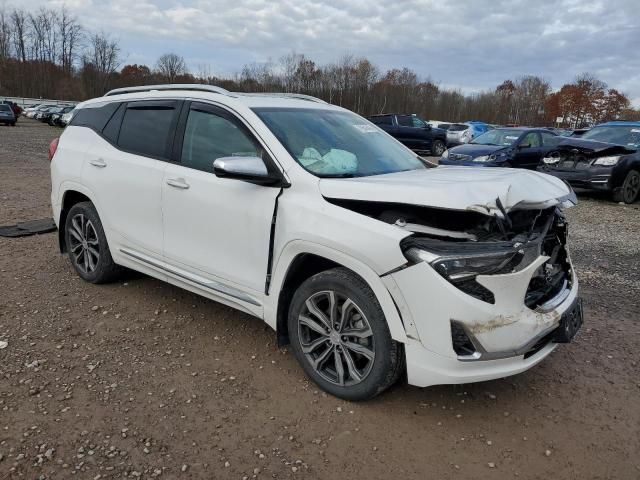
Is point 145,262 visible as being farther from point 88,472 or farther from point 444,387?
point 444,387

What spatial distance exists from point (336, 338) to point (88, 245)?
291 centimetres

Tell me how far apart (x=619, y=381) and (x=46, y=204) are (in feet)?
27.7

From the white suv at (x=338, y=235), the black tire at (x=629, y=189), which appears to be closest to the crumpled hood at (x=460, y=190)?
the white suv at (x=338, y=235)

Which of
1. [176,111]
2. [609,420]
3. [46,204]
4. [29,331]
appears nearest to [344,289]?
[609,420]

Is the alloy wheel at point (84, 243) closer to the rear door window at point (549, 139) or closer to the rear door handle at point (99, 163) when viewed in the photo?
the rear door handle at point (99, 163)

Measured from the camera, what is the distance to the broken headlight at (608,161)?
10.6 m

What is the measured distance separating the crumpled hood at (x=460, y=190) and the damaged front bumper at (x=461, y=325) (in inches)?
14.0

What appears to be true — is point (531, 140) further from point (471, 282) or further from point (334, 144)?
point (471, 282)

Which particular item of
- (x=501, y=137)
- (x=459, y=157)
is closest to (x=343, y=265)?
(x=459, y=157)

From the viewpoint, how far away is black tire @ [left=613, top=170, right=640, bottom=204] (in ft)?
35.3

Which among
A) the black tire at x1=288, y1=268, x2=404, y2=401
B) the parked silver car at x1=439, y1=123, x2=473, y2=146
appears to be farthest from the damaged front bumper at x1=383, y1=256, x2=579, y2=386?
the parked silver car at x1=439, y1=123, x2=473, y2=146

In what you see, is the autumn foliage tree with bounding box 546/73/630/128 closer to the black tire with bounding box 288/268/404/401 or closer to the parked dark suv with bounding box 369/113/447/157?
the parked dark suv with bounding box 369/113/447/157

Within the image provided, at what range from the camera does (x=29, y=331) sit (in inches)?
151

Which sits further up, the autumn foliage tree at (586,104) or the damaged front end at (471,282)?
the autumn foliage tree at (586,104)
